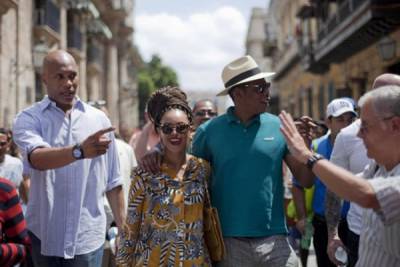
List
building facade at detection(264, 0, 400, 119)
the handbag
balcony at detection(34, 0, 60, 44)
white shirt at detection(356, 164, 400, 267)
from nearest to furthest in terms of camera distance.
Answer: white shirt at detection(356, 164, 400, 267) → the handbag → building facade at detection(264, 0, 400, 119) → balcony at detection(34, 0, 60, 44)

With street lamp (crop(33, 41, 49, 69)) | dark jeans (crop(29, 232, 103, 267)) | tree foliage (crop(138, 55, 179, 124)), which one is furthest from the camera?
tree foliage (crop(138, 55, 179, 124))

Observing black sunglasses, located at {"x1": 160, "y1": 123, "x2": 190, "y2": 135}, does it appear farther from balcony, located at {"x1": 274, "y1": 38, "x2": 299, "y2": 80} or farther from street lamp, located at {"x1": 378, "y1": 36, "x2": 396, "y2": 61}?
balcony, located at {"x1": 274, "y1": 38, "x2": 299, "y2": 80}

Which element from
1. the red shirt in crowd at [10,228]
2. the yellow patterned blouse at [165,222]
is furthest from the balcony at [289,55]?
the red shirt in crowd at [10,228]

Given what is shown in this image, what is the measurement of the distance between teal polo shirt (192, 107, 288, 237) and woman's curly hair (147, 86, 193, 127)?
33cm

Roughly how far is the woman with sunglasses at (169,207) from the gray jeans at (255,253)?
24cm

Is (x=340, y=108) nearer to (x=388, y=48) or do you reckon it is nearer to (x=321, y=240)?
(x=321, y=240)

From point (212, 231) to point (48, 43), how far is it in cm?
1930

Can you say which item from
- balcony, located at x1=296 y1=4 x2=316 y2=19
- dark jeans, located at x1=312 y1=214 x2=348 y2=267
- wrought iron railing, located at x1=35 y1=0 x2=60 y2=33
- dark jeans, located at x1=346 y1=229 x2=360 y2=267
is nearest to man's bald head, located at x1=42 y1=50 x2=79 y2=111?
dark jeans, located at x1=346 y1=229 x2=360 y2=267

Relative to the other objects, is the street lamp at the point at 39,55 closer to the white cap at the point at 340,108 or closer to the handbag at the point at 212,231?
the white cap at the point at 340,108

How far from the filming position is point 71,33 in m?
26.6

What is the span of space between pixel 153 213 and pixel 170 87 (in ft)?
2.73

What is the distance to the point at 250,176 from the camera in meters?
3.98

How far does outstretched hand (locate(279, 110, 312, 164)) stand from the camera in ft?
9.43

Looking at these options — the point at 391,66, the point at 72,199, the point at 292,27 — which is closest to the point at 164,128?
the point at 72,199
